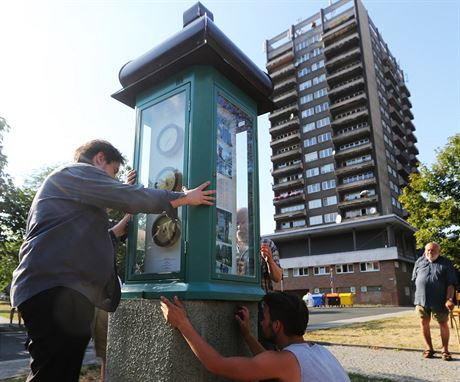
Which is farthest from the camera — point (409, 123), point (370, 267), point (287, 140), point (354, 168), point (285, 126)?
point (409, 123)

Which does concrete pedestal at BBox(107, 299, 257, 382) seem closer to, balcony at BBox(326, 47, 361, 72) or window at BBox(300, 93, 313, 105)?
balcony at BBox(326, 47, 361, 72)

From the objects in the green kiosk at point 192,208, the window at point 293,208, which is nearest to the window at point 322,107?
the window at point 293,208

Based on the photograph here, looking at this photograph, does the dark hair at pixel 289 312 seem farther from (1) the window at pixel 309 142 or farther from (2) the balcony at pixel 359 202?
(1) the window at pixel 309 142

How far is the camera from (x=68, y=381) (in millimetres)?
1794

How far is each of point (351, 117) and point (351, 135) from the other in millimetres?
2474

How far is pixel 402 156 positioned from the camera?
54.7m

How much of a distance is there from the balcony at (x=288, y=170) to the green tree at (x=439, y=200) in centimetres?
Result: 3075

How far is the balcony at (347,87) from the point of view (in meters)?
49.6

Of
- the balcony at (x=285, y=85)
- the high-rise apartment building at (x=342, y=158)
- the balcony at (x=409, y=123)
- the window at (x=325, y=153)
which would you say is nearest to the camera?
the high-rise apartment building at (x=342, y=158)

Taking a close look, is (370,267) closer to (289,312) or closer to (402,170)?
(402,170)

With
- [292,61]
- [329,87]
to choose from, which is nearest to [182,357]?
[329,87]

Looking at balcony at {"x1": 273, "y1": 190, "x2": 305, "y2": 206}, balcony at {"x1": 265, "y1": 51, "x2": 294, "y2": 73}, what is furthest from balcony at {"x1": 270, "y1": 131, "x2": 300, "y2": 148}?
balcony at {"x1": 265, "y1": 51, "x2": 294, "y2": 73}

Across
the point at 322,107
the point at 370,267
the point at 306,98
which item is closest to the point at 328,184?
the point at 322,107

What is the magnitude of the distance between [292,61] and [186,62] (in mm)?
61491
